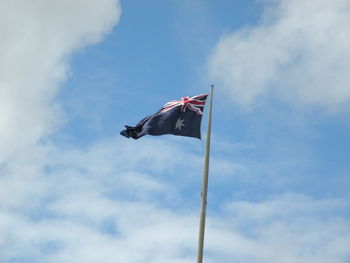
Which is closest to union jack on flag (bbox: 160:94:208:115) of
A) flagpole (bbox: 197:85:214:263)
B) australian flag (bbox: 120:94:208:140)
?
australian flag (bbox: 120:94:208:140)

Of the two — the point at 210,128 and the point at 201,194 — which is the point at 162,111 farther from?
the point at 201,194

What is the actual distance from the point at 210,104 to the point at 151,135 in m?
3.96

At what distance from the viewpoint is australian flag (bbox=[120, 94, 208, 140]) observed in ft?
109

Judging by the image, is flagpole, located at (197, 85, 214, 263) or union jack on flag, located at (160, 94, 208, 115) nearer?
flagpole, located at (197, 85, 214, 263)

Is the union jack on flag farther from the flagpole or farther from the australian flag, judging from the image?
the flagpole

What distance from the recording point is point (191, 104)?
3381 cm

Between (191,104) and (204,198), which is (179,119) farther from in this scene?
(204,198)

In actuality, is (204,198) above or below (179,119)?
below

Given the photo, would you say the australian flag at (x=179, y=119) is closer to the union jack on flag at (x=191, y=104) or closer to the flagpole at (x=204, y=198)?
the union jack on flag at (x=191, y=104)

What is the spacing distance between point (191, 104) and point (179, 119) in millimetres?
1180

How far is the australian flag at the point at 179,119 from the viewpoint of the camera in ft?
109

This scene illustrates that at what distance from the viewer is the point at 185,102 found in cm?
3391

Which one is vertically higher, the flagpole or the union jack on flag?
the union jack on flag

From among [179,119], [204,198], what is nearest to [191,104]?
[179,119]
